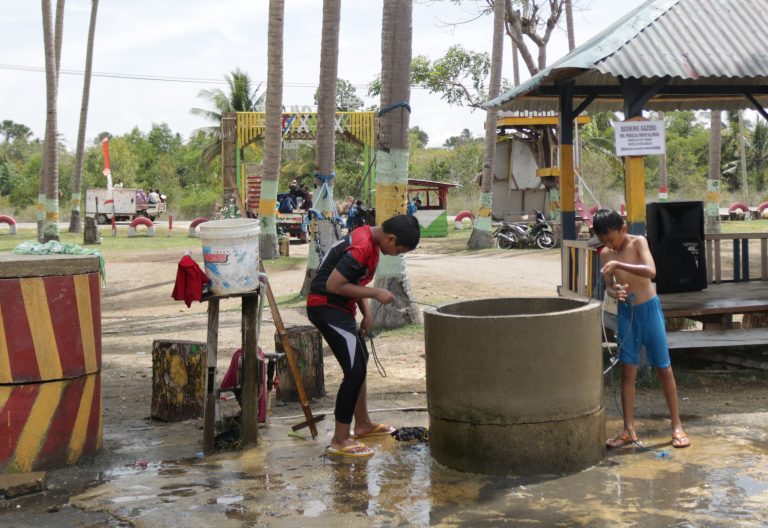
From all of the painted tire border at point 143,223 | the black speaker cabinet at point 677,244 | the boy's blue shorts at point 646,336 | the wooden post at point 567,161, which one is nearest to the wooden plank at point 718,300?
the black speaker cabinet at point 677,244

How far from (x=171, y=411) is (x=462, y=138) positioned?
3193 inches

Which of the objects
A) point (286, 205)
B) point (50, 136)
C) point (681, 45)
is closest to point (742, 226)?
point (286, 205)

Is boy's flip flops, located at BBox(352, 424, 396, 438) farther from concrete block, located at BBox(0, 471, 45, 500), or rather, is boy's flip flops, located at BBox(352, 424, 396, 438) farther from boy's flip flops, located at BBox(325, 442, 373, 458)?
concrete block, located at BBox(0, 471, 45, 500)

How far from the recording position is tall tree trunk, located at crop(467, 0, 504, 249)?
2386 cm

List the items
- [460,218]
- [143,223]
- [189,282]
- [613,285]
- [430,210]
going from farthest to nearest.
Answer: [460,218] → [143,223] → [430,210] → [613,285] → [189,282]

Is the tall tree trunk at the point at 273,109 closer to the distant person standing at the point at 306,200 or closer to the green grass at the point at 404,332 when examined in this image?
the green grass at the point at 404,332

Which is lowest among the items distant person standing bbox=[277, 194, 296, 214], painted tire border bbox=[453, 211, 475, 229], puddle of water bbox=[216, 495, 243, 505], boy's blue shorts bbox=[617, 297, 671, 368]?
puddle of water bbox=[216, 495, 243, 505]

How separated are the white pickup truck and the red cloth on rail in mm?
37370

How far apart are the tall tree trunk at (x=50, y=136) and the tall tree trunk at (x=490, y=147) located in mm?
11345

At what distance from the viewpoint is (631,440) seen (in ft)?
21.5

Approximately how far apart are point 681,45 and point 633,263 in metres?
3.40

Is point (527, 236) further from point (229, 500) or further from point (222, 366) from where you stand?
point (229, 500)

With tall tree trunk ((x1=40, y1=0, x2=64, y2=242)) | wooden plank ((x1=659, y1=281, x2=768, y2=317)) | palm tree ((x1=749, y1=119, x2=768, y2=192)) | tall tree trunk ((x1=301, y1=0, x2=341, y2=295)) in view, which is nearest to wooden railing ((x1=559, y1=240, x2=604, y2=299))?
wooden plank ((x1=659, y1=281, x2=768, y2=317))

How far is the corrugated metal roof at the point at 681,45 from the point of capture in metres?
8.68
